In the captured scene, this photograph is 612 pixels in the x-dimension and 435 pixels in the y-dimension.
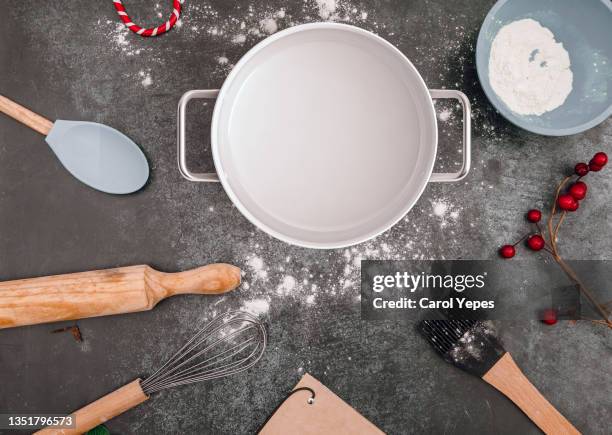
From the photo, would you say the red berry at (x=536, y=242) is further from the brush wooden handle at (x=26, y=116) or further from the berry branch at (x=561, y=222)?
A: the brush wooden handle at (x=26, y=116)

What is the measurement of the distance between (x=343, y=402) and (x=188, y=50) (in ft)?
2.02

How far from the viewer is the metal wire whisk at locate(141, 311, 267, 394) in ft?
2.49

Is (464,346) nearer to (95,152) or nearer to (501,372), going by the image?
(501,372)

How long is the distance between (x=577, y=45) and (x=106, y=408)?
0.93 metres

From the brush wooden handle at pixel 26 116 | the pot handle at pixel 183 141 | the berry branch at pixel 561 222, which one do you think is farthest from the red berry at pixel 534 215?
the brush wooden handle at pixel 26 116

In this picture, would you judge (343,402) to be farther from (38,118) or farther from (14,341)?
(38,118)

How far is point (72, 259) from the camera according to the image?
771 mm

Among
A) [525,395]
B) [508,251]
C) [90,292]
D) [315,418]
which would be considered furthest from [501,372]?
[90,292]

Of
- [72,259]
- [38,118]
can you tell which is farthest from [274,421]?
[38,118]

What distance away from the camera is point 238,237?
764mm

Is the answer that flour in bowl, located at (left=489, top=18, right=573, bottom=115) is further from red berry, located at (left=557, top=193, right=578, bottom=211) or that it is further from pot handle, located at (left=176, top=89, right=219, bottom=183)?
pot handle, located at (left=176, top=89, right=219, bottom=183)

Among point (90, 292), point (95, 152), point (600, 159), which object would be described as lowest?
point (90, 292)

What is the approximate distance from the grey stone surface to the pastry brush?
20mm

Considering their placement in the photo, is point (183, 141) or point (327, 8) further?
point (327, 8)
